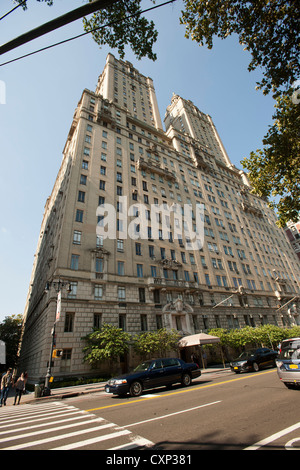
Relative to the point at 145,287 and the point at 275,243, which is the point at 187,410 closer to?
the point at 145,287

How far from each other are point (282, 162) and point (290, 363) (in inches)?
527

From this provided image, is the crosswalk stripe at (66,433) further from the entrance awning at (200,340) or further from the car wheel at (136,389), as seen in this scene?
the entrance awning at (200,340)

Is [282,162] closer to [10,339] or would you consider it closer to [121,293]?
[121,293]

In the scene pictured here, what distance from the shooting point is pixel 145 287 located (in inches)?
1112

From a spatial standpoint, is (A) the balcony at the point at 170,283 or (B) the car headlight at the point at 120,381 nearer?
(B) the car headlight at the point at 120,381

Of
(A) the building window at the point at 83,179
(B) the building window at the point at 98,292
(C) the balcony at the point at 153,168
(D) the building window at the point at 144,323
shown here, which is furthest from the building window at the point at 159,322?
(C) the balcony at the point at 153,168

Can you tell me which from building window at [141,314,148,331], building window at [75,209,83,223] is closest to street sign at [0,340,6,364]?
building window at [141,314,148,331]

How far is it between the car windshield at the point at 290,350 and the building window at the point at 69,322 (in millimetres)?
18511

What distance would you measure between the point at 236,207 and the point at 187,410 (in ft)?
182

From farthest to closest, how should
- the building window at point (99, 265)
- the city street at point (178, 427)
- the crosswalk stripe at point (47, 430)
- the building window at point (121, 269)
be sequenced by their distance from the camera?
the building window at point (121, 269) < the building window at point (99, 265) < the crosswalk stripe at point (47, 430) < the city street at point (178, 427)

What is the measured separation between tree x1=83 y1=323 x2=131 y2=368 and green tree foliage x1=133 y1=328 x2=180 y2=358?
2.06 metres

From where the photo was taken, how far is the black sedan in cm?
1066

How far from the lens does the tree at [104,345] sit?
63.9 ft

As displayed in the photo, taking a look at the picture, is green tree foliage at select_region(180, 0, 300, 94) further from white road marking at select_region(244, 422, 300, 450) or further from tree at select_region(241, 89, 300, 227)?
white road marking at select_region(244, 422, 300, 450)
